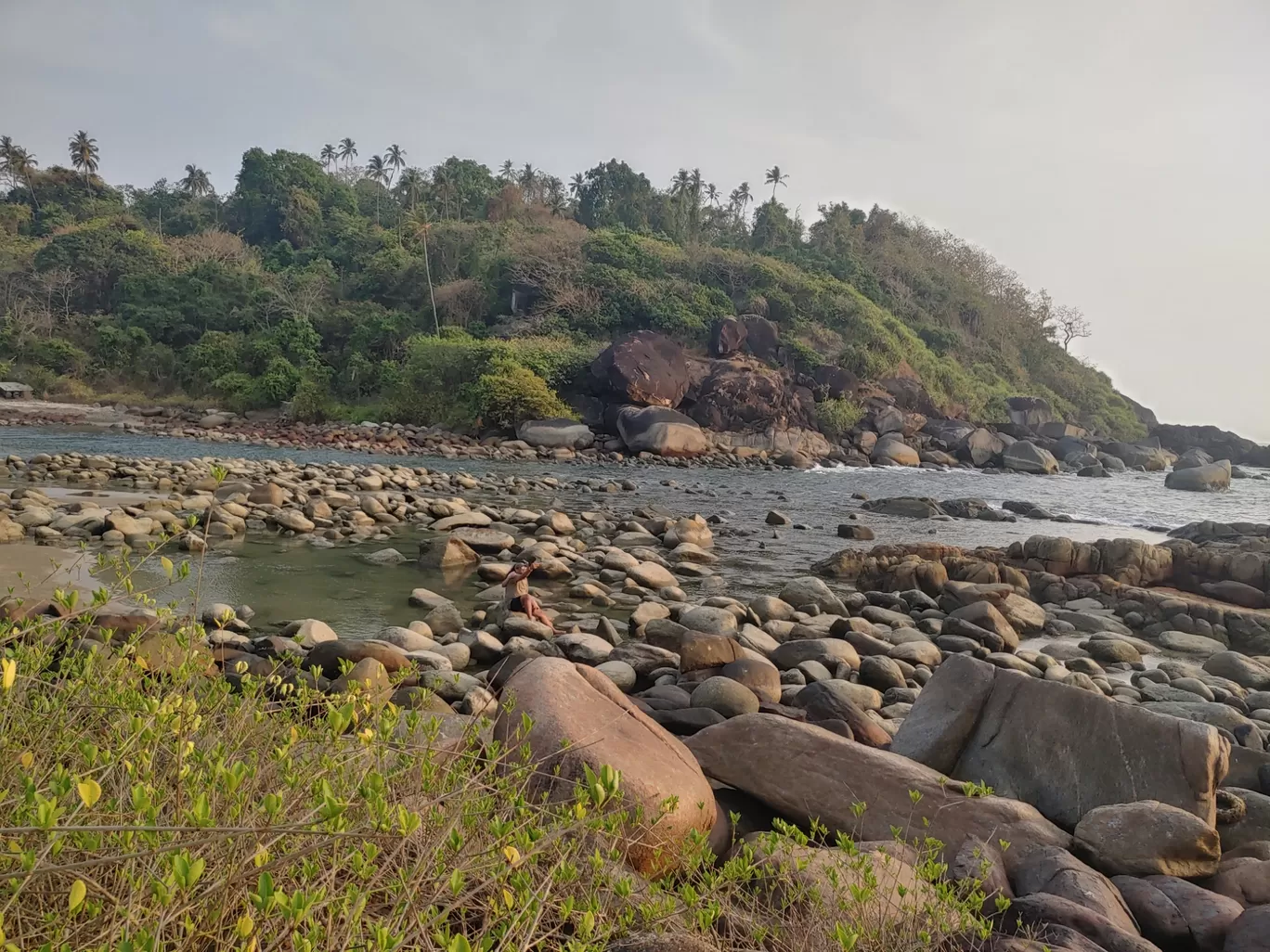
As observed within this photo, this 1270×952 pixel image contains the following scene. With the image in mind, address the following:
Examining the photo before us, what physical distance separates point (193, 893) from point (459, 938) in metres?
0.69

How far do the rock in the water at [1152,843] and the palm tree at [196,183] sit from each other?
7991 centimetres

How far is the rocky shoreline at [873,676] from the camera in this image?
333cm

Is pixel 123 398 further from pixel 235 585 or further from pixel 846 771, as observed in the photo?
pixel 846 771

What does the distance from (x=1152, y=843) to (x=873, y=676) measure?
3242 mm

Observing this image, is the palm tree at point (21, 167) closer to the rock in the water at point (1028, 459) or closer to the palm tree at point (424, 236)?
the palm tree at point (424, 236)

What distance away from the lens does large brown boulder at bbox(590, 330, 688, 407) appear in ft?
111

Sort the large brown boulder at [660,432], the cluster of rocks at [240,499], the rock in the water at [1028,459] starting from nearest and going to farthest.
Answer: the cluster of rocks at [240,499], the large brown boulder at [660,432], the rock in the water at [1028,459]

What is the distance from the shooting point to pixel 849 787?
3.76 metres

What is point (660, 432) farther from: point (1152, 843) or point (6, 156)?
point (6, 156)

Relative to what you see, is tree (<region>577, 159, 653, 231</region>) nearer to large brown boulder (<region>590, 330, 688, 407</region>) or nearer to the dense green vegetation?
the dense green vegetation

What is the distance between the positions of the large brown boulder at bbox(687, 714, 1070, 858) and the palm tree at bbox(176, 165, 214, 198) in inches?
3097

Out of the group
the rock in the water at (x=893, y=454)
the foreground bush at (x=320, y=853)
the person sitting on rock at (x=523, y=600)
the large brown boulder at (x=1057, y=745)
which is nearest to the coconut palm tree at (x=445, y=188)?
the rock in the water at (x=893, y=454)

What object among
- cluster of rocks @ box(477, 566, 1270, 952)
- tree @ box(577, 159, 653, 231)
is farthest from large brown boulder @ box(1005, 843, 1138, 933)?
tree @ box(577, 159, 653, 231)

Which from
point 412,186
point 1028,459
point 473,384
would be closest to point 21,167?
point 412,186
